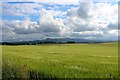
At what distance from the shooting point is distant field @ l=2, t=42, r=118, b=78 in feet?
49.4

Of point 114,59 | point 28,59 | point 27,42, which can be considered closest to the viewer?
point 114,59

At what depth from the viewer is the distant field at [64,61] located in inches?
593

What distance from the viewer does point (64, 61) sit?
1653 centimetres

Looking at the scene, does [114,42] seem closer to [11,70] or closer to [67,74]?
[67,74]

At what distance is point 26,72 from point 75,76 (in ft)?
8.44

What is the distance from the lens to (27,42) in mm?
19109

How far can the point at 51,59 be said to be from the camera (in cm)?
1695

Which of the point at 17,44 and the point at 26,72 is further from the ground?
the point at 17,44

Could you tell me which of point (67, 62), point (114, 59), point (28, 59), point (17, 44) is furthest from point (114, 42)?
point (17, 44)

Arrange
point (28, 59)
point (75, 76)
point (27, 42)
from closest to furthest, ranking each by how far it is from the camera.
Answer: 1. point (75, 76)
2. point (28, 59)
3. point (27, 42)

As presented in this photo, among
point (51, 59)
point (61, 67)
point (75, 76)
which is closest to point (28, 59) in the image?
point (51, 59)

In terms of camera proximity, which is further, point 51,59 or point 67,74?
point 51,59

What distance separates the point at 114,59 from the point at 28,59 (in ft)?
14.9

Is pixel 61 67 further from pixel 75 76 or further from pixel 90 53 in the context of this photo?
pixel 90 53
